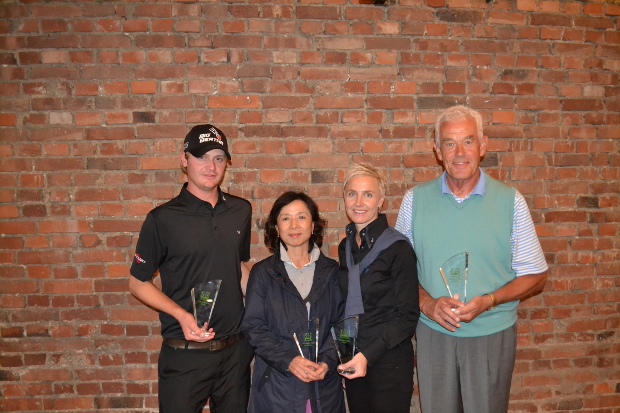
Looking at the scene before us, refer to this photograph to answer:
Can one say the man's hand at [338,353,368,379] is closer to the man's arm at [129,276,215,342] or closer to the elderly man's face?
the man's arm at [129,276,215,342]

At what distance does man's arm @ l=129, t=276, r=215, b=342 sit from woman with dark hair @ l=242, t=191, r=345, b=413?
0.75 ft

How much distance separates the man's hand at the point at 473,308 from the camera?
1.92 m

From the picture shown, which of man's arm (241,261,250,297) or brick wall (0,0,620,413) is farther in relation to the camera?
brick wall (0,0,620,413)

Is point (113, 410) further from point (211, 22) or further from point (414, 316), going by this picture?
point (211, 22)

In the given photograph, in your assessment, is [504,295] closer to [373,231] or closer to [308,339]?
[373,231]

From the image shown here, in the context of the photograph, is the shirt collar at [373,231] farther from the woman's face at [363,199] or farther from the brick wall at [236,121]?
the brick wall at [236,121]

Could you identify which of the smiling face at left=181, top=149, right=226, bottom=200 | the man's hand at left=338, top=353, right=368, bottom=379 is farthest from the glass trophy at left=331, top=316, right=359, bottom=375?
the smiling face at left=181, top=149, right=226, bottom=200

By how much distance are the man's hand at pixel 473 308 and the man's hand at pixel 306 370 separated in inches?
27.6

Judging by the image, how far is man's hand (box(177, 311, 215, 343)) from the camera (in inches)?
77.6

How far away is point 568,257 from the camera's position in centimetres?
273

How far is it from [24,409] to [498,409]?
9.26ft

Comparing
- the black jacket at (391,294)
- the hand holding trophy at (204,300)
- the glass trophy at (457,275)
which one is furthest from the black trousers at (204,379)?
the glass trophy at (457,275)

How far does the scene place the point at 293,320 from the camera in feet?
6.56

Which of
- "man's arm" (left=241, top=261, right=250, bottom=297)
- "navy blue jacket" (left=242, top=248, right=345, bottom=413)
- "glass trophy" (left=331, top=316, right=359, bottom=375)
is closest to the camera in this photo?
"glass trophy" (left=331, top=316, right=359, bottom=375)
